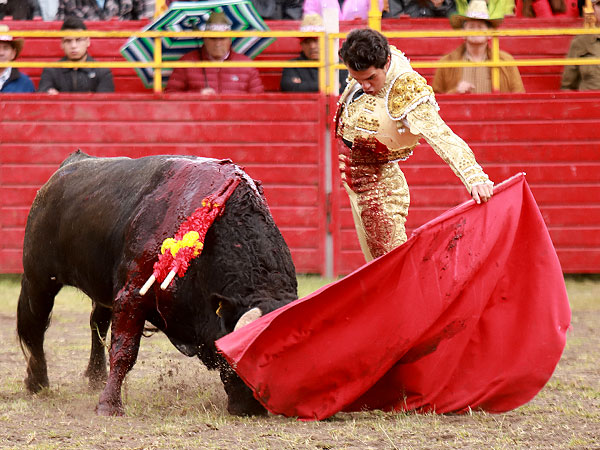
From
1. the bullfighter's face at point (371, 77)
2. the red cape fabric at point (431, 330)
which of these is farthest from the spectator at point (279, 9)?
the red cape fabric at point (431, 330)

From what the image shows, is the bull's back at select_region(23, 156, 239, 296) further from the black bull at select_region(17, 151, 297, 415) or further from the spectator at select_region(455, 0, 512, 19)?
the spectator at select_region(455, 0, 512, 19)

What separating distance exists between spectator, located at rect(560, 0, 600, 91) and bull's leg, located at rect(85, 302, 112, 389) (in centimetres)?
463

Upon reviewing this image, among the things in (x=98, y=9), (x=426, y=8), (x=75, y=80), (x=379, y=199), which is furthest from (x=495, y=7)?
(x=379, y=199)

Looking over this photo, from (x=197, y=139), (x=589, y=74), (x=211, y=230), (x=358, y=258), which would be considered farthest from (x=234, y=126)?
(x=211, y=230)

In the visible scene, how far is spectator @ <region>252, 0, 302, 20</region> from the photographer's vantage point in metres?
8.31

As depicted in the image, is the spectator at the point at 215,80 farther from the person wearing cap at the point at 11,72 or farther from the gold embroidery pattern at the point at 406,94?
the gold embroidery pattern at the point at 406,94

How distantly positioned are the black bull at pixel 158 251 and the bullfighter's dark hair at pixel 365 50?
62 cm

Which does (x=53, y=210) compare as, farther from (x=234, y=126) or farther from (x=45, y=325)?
(x=234, y=126)

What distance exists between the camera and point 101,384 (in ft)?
15.6

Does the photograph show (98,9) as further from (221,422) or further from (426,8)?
(221,422)

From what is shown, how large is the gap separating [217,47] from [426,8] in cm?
178

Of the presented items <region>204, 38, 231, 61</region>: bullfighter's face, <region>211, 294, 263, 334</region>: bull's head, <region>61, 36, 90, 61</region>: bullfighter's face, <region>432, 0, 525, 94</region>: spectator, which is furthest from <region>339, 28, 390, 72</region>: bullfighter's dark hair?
<region>61, 36, 90, 61</region>: bullfighter's face

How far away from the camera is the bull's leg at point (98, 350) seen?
15.7 ft

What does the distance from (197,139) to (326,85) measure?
108 centimetres
